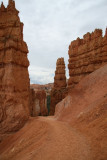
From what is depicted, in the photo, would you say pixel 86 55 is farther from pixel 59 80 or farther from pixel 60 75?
pixel 59 80

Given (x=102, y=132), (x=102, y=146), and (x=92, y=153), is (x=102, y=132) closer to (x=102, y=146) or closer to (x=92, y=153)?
(x=102, y=146)

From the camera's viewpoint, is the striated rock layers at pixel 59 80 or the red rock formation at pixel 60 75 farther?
the red rock formation at pixel 60 75

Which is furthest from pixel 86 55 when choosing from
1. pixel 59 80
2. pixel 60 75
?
pixel 59 80

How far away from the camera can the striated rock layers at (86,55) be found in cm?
1756

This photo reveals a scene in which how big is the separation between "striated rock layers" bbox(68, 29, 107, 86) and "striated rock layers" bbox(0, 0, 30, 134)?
964 centimetres

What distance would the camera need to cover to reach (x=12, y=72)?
38.8ft

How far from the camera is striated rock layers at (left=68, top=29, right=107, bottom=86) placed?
17.6m

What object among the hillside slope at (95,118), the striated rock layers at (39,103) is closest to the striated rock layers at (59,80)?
the striated rock layers at (39,103)

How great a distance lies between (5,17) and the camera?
12930 millimetres

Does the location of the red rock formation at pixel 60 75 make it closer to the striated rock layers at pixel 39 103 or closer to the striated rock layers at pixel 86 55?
the striated rock layers at pixel 39 103

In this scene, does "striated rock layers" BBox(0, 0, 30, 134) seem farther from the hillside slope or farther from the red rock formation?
the red rock formation

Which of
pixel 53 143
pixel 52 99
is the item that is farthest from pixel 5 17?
pixel 52 99

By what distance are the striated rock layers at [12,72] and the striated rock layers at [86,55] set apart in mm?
9640

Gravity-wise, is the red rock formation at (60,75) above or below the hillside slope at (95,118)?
above
